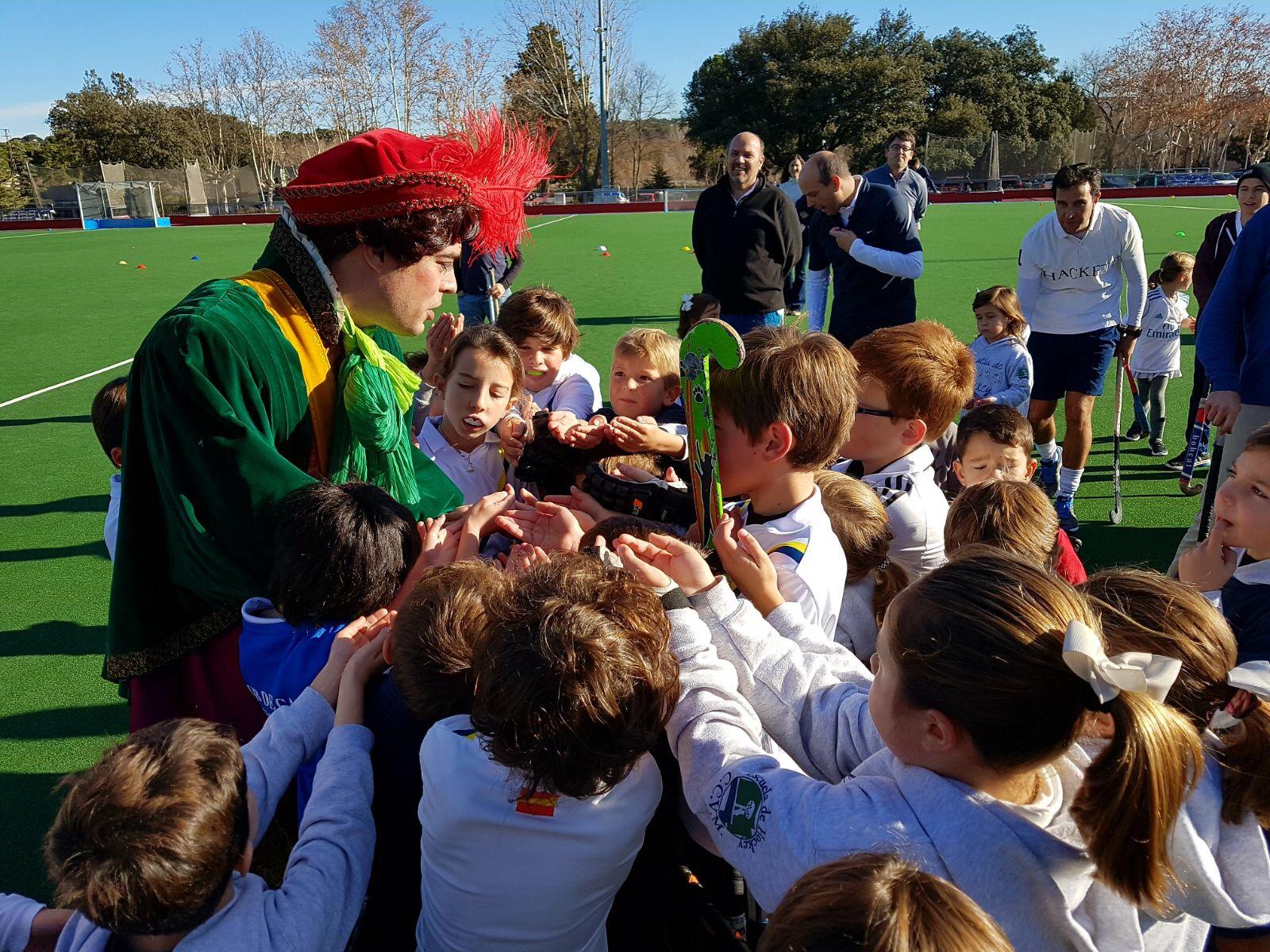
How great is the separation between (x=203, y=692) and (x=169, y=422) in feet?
2.15

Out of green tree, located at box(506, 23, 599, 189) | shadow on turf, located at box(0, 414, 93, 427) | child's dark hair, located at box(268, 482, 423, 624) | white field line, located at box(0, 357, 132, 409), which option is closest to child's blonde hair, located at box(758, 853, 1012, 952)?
child's dark hair, located at box(268, 482, 423, 624)

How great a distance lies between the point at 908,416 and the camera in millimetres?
2873

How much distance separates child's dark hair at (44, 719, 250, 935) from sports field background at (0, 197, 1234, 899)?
5.41ft

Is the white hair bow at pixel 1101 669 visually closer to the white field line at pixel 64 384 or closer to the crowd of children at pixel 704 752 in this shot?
the crowd of children at pixel 704 752

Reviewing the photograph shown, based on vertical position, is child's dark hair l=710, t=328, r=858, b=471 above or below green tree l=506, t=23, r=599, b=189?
below

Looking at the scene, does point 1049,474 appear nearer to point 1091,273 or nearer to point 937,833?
point 1091,273

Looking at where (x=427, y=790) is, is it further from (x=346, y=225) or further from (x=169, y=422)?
(x=346, y=225)

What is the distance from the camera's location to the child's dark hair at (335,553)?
1.91 meters

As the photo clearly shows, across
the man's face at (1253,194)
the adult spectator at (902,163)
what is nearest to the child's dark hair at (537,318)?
the man's face at (1253,194)

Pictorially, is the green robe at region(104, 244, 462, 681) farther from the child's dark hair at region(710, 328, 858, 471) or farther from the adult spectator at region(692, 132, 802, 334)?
the adult spectator at region(692, 132, 802, 334)

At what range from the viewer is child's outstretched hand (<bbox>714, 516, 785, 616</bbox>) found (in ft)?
5.90

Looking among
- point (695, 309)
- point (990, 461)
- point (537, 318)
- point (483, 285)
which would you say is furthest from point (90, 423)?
point (990, 461)

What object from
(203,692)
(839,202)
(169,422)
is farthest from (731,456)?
(839,202)

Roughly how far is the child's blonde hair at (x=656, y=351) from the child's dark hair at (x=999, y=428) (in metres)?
1.27
